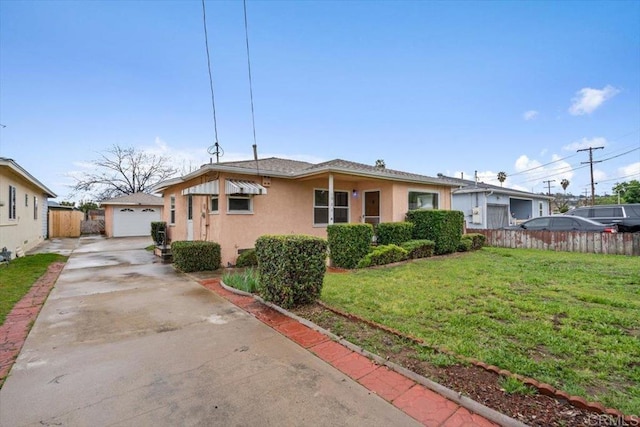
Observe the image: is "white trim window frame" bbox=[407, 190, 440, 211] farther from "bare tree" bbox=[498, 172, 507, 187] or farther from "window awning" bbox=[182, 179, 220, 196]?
"bare tree" bbox=[498, 172, 507, 187]

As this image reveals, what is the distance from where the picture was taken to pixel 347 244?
869cm

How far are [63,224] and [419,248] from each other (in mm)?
27561

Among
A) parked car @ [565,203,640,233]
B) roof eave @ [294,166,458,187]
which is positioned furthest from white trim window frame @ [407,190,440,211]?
parked car @ [565,203,640,233]

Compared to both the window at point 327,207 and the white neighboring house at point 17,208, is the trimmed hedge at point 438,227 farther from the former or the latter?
the white neighboring house at point 17,208

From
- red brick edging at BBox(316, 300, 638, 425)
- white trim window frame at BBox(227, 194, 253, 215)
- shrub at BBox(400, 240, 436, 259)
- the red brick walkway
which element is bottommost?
the red brick walkway

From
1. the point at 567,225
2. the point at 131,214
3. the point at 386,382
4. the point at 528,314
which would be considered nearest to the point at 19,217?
the point at 131,214

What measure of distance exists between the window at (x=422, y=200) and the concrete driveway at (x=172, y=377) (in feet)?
31.6

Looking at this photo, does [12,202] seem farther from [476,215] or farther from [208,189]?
[476,215]

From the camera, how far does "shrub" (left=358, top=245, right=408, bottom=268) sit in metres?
8.77

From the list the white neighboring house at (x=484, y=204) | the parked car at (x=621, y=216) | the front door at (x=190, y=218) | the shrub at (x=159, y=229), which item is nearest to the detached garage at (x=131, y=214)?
the shrub at (x=159, y=229)

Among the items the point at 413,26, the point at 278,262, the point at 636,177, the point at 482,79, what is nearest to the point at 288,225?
the point at 278,262

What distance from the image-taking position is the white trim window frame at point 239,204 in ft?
30.7

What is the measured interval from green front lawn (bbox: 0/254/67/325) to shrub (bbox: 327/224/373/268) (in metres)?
7.00

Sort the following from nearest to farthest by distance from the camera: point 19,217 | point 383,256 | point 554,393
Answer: point 554,393, point 383,256, point 19,217
